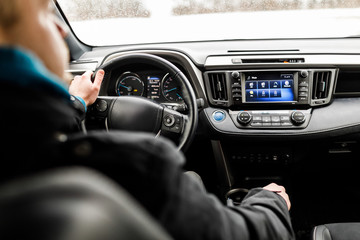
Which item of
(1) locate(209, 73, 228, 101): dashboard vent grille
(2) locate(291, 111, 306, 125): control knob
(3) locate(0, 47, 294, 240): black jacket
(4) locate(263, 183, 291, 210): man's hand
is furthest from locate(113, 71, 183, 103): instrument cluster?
(3) locate(0, 47, 294, 240): black jacket

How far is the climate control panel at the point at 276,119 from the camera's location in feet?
6.13

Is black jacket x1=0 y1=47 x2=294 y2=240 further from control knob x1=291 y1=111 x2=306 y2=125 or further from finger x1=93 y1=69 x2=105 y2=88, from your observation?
control knob x1=291 y1=111 x2=306 y2=125

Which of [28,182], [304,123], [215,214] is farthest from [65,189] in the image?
[304,123]

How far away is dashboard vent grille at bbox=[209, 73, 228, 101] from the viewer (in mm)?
1934

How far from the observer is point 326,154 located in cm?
207

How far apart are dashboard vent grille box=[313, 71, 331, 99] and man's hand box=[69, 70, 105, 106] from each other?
1213mm

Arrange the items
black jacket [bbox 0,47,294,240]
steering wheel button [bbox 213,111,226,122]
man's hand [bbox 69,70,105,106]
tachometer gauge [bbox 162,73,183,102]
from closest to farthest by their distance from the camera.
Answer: black jacket [bbox 0,47,294,240], man's hand [bbox 69,70,105,106], tachometer gauge [bbox 162,73,183,102], steering wheel button [bbox 213,111,226,122]

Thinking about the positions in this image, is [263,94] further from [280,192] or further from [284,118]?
[280,192]

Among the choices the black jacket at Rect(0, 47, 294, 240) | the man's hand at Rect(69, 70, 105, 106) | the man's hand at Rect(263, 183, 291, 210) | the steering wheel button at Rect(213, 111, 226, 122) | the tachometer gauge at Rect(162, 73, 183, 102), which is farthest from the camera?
the steering wheel button at Rect(213, 111, 226, 122)

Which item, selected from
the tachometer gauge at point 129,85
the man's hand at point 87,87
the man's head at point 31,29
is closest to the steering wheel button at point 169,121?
the man's hand at point 87,87

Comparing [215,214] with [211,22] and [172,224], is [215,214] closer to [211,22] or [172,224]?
[172,224]

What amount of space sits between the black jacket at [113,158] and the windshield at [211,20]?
5.87 feet

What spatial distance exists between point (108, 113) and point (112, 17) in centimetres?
101

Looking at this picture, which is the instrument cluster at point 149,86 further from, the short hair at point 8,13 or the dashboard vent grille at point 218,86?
the short hair at point 8,13
